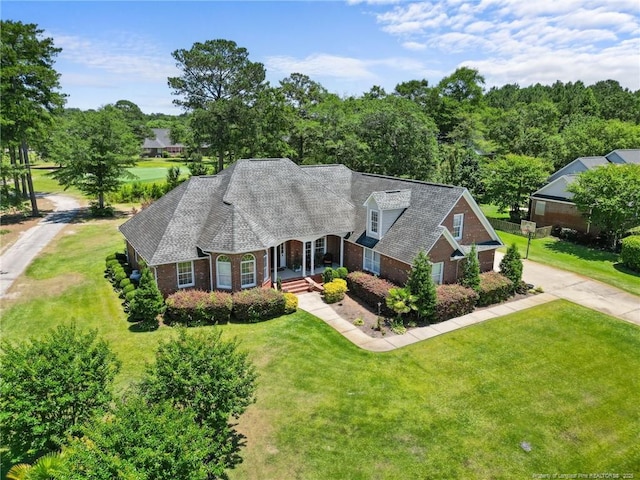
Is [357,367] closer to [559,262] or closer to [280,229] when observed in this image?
[280,229]

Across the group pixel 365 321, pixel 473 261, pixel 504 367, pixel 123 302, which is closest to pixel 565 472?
pixel 504 367

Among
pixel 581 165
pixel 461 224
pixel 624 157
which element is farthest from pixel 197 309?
pixel 624 157

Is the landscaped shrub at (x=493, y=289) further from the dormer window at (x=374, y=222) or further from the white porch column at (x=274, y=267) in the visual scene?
the white porch column at (x=274, y=267)

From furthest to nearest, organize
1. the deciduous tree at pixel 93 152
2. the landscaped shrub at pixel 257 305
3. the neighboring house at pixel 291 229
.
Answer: the deciduous tree at pixel 93 152, the neighboring house at pixel 291 229, the landscaped shrub at pixel 257 305

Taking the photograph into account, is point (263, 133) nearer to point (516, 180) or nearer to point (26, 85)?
point (26, 85)

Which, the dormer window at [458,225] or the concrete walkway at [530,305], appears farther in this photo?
the dormer window at [458,225]

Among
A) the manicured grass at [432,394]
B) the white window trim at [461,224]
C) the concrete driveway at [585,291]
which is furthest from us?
the white window trim at [461,224]

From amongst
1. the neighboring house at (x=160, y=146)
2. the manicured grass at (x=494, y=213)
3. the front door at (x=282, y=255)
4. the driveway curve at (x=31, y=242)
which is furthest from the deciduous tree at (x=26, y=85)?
the neighboring house at (x=160, y=146)
